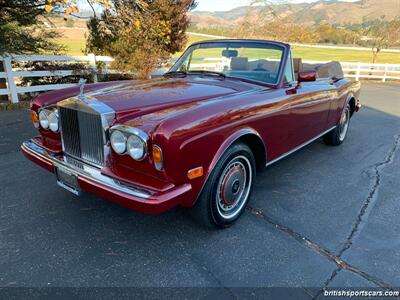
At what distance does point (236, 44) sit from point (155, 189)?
8.23ft

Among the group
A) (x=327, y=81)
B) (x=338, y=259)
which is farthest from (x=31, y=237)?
(x=327, y=81)

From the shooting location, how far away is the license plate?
2.71 metres

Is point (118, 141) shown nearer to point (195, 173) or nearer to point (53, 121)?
point (195, 173)

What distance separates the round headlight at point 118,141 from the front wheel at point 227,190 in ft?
2.41

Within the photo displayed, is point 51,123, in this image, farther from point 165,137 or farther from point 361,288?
point 361,288

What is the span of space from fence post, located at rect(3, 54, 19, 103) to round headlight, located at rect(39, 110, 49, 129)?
19.1ft

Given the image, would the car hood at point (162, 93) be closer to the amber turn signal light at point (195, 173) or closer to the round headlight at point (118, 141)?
the round headlight at point (118, 141)

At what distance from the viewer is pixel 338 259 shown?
2629 mm

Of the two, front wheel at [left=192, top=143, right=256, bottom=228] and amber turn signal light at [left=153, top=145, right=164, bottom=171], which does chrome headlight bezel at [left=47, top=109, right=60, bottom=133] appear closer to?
amber turn signal light at [left=153, top=145, right=164, bottom=171]

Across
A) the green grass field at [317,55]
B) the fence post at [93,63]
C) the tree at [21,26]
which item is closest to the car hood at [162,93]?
the tree at [21,26]

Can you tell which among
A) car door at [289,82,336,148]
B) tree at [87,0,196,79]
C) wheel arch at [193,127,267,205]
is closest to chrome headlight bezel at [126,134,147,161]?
wheel arch at [193,127,267,205]

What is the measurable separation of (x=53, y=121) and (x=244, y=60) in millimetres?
2245

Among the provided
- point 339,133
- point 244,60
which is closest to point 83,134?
point 244,60

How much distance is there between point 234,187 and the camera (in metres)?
3.03
